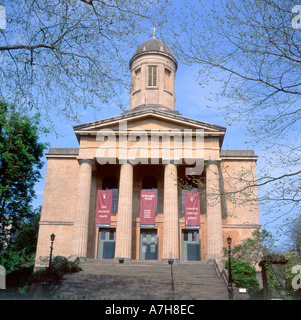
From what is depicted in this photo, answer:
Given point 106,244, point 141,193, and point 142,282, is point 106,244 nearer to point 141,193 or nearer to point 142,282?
point 141,193

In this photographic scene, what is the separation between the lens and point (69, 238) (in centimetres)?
3344

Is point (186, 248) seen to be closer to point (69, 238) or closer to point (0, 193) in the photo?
point (69, 238)

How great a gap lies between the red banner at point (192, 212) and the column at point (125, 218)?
451 cm

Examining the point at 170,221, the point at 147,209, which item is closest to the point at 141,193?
the point at 147,209

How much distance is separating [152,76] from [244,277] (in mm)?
23352

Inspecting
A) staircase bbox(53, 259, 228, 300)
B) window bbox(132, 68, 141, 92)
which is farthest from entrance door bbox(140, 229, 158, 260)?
window bbox(132, 68, 141, 92)

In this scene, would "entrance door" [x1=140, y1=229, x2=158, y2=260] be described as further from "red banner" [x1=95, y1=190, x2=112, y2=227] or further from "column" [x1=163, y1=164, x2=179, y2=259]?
"red banner" [x1=95, y1=190, x2=112, y2=227]

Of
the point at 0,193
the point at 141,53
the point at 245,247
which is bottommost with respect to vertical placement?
the point at 245,247

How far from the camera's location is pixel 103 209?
31.3 metres

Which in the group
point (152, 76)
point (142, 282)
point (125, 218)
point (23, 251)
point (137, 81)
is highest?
point (152, 76)

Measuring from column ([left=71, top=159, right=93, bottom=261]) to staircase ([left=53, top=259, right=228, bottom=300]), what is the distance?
1.73m
